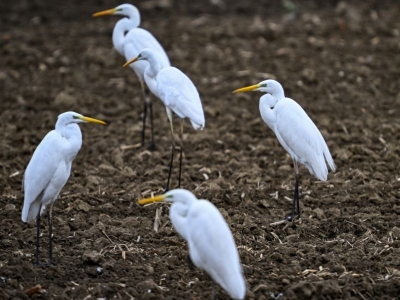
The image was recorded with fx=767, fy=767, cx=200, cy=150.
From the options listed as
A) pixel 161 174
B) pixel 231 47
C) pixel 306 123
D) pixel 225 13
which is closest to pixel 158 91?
pixel 161 174

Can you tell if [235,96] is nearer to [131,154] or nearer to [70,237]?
[131,154]

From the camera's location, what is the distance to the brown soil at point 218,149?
570 centimetres

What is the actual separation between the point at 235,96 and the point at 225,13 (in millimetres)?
4005

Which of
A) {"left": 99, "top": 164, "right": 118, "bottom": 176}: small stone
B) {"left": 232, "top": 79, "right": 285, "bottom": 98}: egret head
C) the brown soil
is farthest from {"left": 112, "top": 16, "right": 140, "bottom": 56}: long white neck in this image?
{"left": 232, "top": 79, "right": 285, "bottom": 98}: egret head

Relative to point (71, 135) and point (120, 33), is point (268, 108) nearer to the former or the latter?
point (71, 135)

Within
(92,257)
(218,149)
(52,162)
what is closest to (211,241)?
(92,257)

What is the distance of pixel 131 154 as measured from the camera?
340 inches

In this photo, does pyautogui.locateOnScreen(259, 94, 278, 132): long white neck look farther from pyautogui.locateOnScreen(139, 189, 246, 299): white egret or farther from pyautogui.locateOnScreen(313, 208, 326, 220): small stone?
pyautogui.locateOnScreen(139, 189, 246, 299): white egret

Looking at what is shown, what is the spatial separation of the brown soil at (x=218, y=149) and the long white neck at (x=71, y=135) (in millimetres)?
807

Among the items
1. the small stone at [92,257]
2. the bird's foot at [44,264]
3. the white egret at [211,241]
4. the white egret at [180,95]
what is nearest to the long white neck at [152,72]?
the white egret at [180,95]

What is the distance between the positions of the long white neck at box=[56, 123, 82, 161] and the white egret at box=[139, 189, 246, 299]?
44.5 inches

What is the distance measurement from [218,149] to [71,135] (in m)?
3.08

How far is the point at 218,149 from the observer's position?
873 cm

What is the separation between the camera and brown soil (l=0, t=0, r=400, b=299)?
570cm
